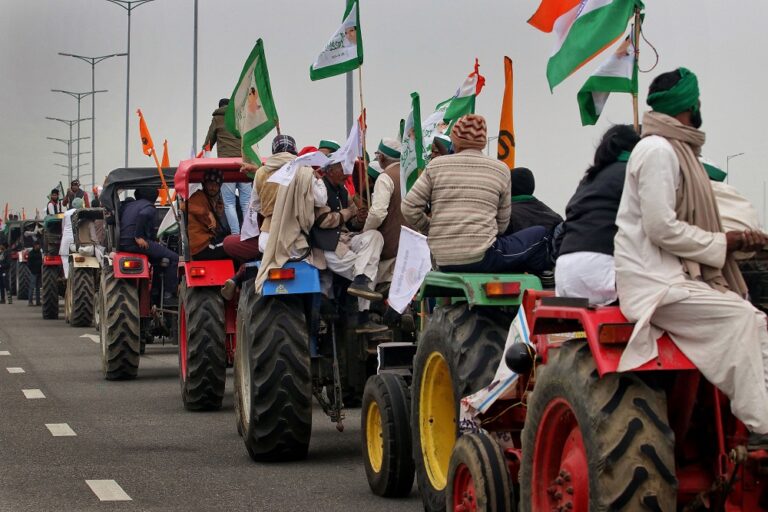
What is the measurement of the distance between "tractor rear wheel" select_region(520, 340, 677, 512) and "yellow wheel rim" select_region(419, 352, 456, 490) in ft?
7.95

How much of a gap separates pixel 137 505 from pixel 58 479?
128cm

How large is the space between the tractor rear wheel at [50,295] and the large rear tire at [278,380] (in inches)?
923

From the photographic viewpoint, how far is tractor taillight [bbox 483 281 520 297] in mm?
8219

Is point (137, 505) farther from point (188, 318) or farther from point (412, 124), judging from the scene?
point (188, 318)

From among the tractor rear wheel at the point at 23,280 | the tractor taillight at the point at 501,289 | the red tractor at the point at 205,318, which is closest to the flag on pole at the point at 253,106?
the red tractor at the point at 205,318

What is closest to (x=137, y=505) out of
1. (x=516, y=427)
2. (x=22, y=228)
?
(x=516, y=427)

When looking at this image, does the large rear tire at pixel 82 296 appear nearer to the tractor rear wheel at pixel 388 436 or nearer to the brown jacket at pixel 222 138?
the brown jacket at pixel 222 138

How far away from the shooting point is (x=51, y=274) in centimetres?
3481

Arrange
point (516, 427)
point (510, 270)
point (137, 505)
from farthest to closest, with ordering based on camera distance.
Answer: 1. point (137, 505)
2. point (510, 270)
3. point (516, 427)

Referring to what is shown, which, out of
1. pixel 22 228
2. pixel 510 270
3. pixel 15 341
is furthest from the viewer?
pixel 22 228

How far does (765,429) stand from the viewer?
5574 mm

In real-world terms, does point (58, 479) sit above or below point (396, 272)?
below

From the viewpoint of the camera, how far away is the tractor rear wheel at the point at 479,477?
7047 mm

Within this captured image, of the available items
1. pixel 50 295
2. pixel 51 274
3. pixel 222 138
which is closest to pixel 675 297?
pixel 222 138
